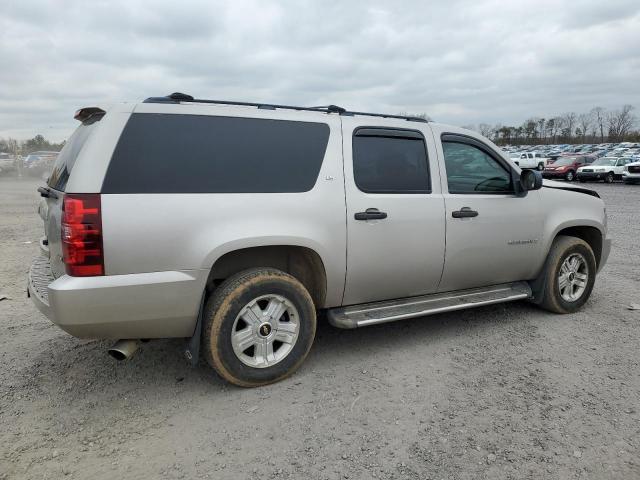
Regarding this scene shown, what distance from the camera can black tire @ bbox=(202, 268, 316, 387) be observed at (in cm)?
327

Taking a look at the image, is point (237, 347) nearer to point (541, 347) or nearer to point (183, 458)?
point (183, 458)

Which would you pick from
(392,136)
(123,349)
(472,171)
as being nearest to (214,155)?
(123,349)

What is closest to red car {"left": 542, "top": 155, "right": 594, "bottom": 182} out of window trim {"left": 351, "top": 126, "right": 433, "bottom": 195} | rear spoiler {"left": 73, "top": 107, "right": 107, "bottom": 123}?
window trim {"left": 351, "top": 126, "right": 433, "bottom": 195}

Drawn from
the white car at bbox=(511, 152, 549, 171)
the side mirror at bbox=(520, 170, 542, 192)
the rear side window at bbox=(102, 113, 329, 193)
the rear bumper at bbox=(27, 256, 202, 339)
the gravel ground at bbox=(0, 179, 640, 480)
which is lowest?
the gravel ground at bbox=(0, 179, 640, 480)

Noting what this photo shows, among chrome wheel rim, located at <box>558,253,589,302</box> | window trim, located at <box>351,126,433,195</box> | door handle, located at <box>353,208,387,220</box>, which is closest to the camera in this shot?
door handle, located at <box>353,208,387,220</box>

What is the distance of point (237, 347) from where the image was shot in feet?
11.0

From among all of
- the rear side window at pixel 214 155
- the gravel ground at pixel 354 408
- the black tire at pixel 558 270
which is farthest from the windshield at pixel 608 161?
the rear side window at pixel 214 155

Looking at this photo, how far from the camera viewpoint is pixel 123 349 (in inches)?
126

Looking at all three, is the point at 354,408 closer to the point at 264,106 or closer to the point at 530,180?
the point at 264,106

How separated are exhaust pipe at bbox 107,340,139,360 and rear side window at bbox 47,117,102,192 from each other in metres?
1.05

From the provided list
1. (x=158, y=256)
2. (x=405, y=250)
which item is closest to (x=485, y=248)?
(x=405, y=250)

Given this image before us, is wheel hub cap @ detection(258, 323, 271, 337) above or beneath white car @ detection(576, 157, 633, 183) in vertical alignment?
beneath

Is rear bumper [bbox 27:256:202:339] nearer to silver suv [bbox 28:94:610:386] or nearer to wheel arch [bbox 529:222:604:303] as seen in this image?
silver suv [bbox 28:94:610:386]

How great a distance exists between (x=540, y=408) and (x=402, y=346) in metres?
1.29
